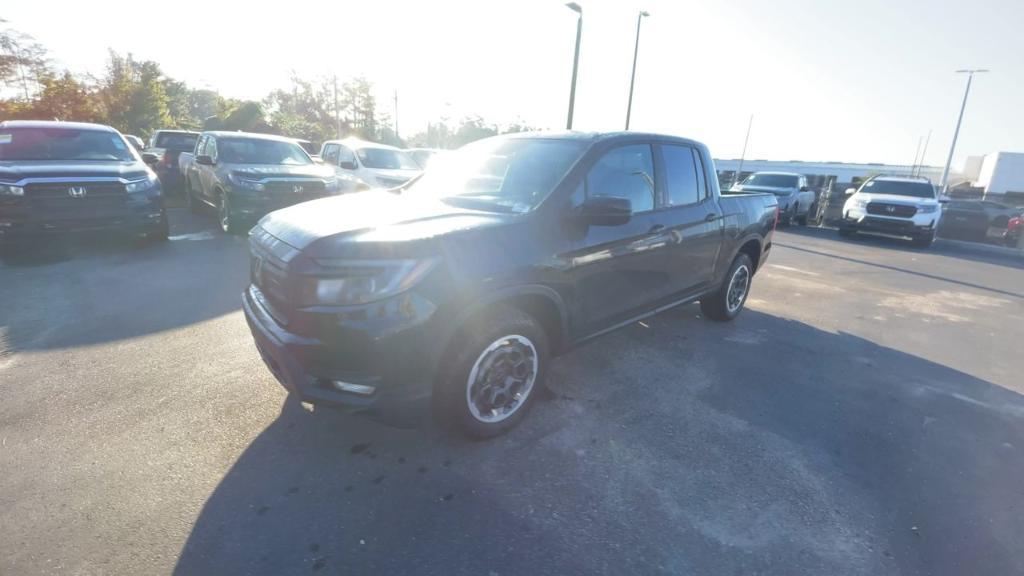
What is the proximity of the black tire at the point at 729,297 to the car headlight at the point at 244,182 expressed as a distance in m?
7.34

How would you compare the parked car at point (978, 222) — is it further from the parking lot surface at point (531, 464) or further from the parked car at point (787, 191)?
the parking lot surface at point (531, 464)

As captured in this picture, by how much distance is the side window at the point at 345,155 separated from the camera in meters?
11.0

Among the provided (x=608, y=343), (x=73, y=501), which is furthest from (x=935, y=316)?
(x=73, y=501)

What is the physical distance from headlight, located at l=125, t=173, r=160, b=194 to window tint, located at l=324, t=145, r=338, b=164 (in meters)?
4.94

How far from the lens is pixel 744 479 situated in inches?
104

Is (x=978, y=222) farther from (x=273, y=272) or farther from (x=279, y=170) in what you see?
(x=273, y=272)

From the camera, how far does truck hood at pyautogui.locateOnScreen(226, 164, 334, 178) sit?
26.5 ft

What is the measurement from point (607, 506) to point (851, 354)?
374 centimetres

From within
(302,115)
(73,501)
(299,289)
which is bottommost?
(73,501)

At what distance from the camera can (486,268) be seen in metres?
2.55

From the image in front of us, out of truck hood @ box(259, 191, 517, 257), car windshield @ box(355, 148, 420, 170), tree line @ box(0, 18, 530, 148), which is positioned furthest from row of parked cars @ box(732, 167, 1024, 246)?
tree line @ box(0, 18, 530, 148)

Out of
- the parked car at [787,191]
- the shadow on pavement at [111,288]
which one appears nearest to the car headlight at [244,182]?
the shadow on pavement at [111,288]

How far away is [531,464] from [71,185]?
7128 mm

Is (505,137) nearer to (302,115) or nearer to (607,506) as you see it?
(607,506)
